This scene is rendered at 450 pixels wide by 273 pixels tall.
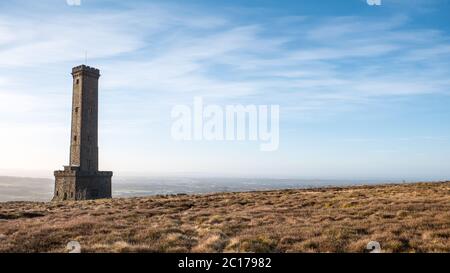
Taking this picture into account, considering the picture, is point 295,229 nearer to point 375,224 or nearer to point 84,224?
point 375,224

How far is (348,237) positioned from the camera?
13695 mm

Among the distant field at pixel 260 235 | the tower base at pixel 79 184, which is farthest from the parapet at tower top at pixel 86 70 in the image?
the distant field at pixel 260 235

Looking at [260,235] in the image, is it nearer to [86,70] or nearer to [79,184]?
[79,184]

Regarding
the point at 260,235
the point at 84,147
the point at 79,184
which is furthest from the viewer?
the point at 84,147

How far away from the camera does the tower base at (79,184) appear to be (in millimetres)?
53344

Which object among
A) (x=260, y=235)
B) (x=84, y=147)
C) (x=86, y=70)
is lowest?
(x=260, y=235)

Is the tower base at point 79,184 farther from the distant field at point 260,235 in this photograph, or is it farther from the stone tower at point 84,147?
the distant field at point 260,235

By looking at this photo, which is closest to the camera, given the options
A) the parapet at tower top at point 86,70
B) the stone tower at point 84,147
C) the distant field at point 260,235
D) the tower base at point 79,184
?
the distant field at point 260,235

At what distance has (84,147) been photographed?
56.5 m

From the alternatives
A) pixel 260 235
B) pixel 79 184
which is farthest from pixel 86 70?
pixel 260 235

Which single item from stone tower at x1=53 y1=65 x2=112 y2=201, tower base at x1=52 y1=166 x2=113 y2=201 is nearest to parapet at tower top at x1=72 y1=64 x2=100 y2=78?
stone tower at x1=53 y1=65 x2=112 y2=201

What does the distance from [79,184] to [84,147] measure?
18.6 feet

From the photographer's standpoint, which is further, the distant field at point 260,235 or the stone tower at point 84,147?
the stone tower at point 84,147
